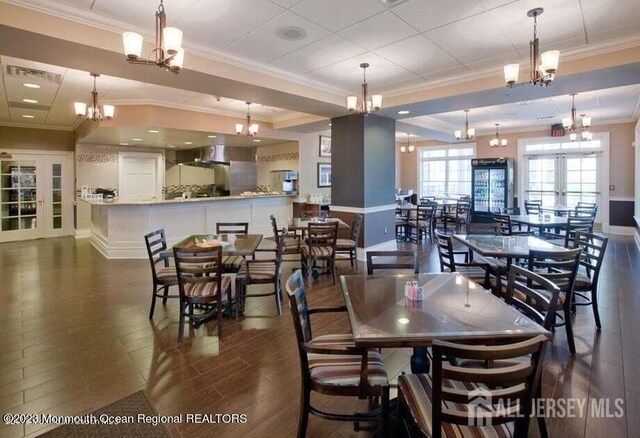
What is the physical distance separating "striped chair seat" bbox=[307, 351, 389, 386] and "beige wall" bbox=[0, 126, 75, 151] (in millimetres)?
10281

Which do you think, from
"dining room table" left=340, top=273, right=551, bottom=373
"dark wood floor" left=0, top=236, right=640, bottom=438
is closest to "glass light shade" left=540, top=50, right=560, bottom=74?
"dining room table" left=340, top=273, right=551, bottom=373

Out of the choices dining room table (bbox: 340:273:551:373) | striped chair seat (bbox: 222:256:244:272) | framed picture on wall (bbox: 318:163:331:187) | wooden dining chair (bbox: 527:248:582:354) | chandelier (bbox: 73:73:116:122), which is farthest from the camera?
framed picture on wall (bbox: 318:163:331:187)

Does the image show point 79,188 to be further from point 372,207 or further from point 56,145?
point 372,207

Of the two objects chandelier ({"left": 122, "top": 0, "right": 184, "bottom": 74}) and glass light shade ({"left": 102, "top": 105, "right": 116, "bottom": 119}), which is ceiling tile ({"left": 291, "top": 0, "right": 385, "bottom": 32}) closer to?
chandelier ({"left": 122, "top": 0, "right": 184, "bottom": 74})

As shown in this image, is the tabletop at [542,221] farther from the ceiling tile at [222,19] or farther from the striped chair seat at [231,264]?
the ceiling tile at [222,19]

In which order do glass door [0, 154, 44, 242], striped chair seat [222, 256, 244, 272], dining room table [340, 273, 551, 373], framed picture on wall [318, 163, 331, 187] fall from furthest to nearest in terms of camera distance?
framed picture on wall [318, 163, 331, 187] → glass door [0, 154, 44, 242] → striped chair seat [222, 256, 244, 272] → dining room table [340, 273, 551, 373]

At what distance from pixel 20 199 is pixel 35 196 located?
31 cm

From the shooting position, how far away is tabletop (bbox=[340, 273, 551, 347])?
1.54 meters

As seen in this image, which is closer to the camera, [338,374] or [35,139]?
[338,374]

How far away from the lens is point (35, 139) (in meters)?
8.80

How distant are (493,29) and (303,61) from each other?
88.4 inches

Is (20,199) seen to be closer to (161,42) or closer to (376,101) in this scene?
(161,42)

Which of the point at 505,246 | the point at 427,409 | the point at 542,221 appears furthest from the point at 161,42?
the point at 542,221

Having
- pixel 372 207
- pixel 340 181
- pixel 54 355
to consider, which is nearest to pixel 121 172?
pixel 340 181
